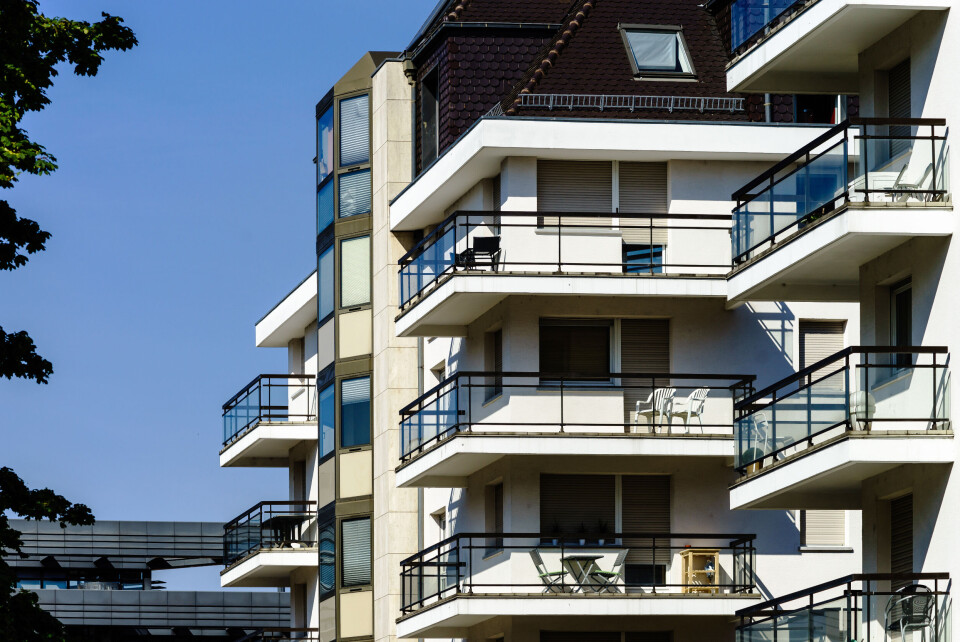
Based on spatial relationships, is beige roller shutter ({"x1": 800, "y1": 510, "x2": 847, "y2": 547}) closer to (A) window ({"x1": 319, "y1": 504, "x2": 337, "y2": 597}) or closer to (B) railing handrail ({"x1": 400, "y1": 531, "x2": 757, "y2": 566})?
(B) railing handrail ({"x1": 400, "y1": 531, "x2": 757, "y2": 566})

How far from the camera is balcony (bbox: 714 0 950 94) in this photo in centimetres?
2759

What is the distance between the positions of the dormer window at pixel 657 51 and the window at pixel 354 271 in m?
8.77

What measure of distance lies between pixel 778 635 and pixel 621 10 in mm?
16710

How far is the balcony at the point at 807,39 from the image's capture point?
90.5 feet

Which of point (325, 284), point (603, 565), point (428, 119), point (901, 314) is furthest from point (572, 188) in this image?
point (325, 284)

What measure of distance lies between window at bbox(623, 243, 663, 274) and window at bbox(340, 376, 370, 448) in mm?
9923

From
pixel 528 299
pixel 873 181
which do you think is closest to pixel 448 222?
pixel 528 299

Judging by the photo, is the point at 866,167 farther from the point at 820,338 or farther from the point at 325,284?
the point at 325,284

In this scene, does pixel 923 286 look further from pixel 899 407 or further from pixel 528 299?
pixel 528 299

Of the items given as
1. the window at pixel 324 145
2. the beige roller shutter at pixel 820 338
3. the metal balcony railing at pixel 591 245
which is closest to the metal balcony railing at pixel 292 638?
the window at pixel 324 145

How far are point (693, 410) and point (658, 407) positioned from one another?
1.90 feet

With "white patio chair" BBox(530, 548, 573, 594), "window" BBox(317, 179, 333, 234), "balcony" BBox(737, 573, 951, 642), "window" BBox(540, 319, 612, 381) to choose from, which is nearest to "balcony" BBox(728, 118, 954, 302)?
"balcony" BBox(737, 573, 951, 642)

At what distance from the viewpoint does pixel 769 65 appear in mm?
30109

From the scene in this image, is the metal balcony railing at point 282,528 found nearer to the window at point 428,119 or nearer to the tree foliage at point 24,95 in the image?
the window at point 428,119
